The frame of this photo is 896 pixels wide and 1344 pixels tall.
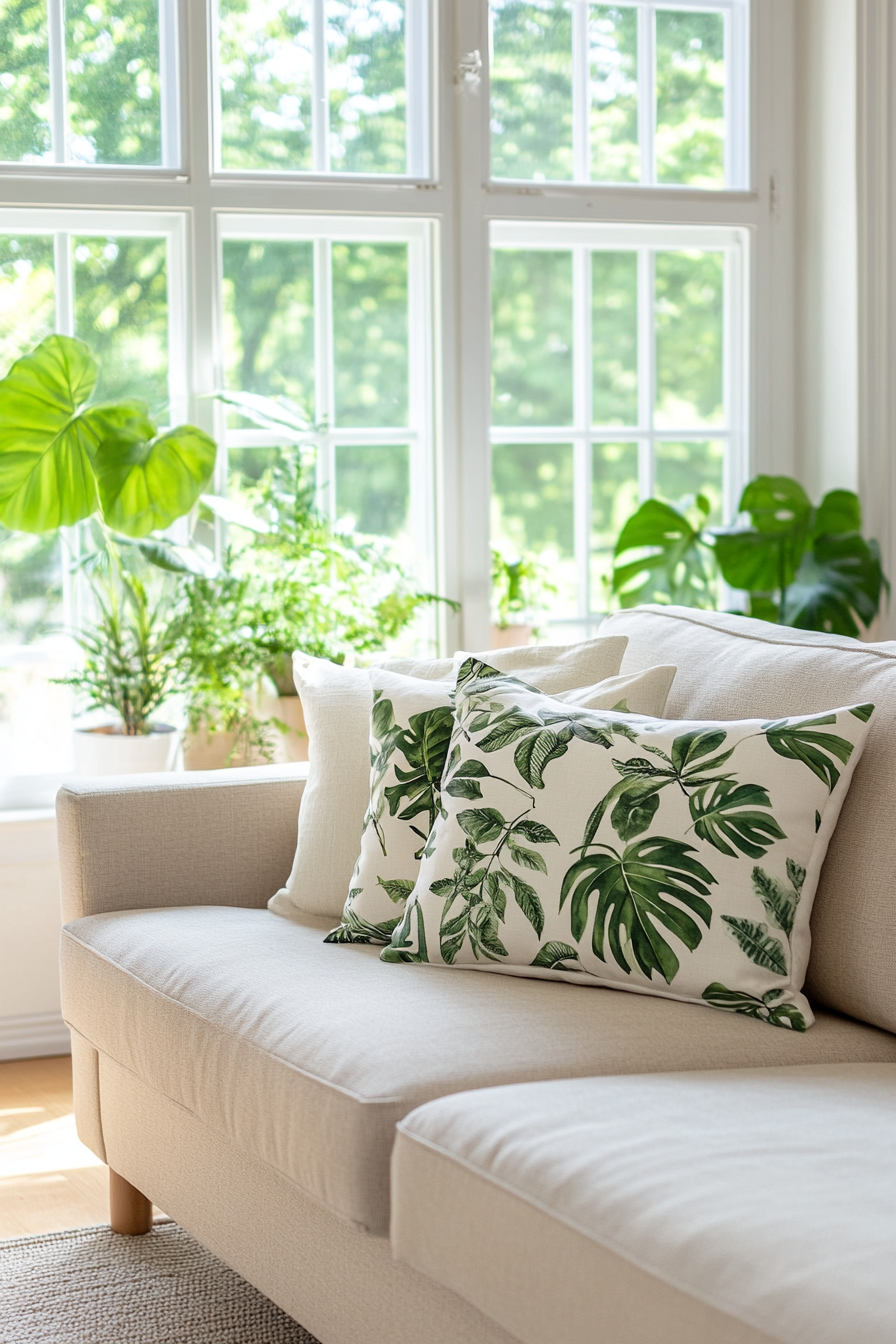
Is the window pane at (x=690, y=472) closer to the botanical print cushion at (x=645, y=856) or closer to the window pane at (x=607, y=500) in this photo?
the window pane at (x=607, y=500)

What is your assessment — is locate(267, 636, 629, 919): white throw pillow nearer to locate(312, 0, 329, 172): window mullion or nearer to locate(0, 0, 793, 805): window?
locate(0, 0, 793, 805): window

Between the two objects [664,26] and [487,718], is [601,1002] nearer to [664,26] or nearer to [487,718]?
[487,718]

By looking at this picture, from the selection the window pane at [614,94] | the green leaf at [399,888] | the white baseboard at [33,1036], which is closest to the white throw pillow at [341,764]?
the green leaf at [399,888]

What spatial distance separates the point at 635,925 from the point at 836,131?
2.65m

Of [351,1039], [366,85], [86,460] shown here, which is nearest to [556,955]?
[351,1039]

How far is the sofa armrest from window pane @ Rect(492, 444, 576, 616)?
1.42 metres

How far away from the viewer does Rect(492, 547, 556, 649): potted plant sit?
3602 millimetres

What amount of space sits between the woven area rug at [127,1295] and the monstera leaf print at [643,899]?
733mm

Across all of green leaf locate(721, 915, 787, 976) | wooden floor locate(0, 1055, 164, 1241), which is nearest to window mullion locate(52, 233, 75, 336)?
wooden floor locate(0, 1055, 164, 1241)

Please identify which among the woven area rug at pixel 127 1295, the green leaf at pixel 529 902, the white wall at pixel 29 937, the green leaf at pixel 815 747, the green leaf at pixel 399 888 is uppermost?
the green leaf at pixel 815 747

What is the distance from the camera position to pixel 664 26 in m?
3.69

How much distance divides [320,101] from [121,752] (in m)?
1.56

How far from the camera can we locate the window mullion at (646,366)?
3.75m

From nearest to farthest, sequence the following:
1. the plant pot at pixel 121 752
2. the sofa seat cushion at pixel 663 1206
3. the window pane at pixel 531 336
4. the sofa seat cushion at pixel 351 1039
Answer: the sofa seat cushion at pixel 663 1206 < the sofa seat cushion at pixel 351 1039 < the plant pot at pixel 121 752 < the window pane at pixel 531 336
